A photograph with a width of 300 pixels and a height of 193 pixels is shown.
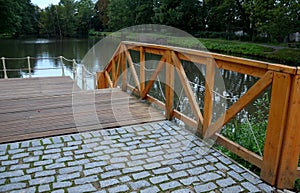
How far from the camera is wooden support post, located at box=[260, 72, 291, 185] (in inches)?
81.4

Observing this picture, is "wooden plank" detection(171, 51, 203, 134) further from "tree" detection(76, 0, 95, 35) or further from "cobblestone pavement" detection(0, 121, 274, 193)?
"tree" detection(76, 0, 95, 35)

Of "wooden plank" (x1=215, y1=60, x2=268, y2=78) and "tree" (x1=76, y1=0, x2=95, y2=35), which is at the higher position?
"tree" (x1=76, y1=0, x2=95, y2=35)

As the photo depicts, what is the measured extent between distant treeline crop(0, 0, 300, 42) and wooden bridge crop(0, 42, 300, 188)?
54.1 feet

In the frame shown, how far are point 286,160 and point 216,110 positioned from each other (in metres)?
3.56

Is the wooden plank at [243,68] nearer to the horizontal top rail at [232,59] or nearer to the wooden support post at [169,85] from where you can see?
the horizontal top rail at [232,59]

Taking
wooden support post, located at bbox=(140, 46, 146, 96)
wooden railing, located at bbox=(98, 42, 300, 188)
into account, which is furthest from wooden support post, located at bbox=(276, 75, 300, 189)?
wooden support post, located at bbox=(140, 46, 146, 96)

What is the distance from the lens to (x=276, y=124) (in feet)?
7.05

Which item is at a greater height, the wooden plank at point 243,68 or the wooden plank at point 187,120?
the wooden plank at point 243,68

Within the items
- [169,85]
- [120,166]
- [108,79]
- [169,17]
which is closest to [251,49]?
[169,17]

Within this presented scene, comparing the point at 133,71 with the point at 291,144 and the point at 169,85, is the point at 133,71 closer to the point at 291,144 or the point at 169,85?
the point at 169,85

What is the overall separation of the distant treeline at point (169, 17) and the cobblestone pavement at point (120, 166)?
17635 mm

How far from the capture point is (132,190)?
2.16 metres

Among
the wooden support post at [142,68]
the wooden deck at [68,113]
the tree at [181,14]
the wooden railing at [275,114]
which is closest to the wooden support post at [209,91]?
the wooden railing at [275,114]

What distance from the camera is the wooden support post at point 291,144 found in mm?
2037
